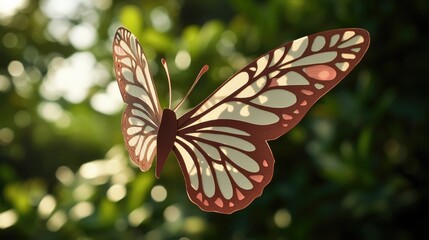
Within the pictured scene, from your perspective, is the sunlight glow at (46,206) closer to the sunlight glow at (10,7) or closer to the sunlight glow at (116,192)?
the sunlight glow at (116,192)

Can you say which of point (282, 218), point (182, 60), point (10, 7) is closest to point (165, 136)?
point (182, 60)

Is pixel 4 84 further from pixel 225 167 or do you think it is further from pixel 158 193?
pixel 225 167

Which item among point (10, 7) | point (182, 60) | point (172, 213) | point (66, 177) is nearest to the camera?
point (182, 60)

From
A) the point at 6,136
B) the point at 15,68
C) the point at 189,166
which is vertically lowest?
the point at 6,136

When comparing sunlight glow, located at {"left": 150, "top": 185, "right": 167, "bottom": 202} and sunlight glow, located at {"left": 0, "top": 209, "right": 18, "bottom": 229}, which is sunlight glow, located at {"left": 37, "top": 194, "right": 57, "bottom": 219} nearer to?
sunlight glow, located at {"left": 0, "top": 209, "right": 18, "bottom": 229}

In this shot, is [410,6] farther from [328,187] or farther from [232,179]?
[232,179]

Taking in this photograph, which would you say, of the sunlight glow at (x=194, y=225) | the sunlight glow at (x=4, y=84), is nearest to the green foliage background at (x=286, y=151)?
the sunlight glow at (x=194, y=225)
